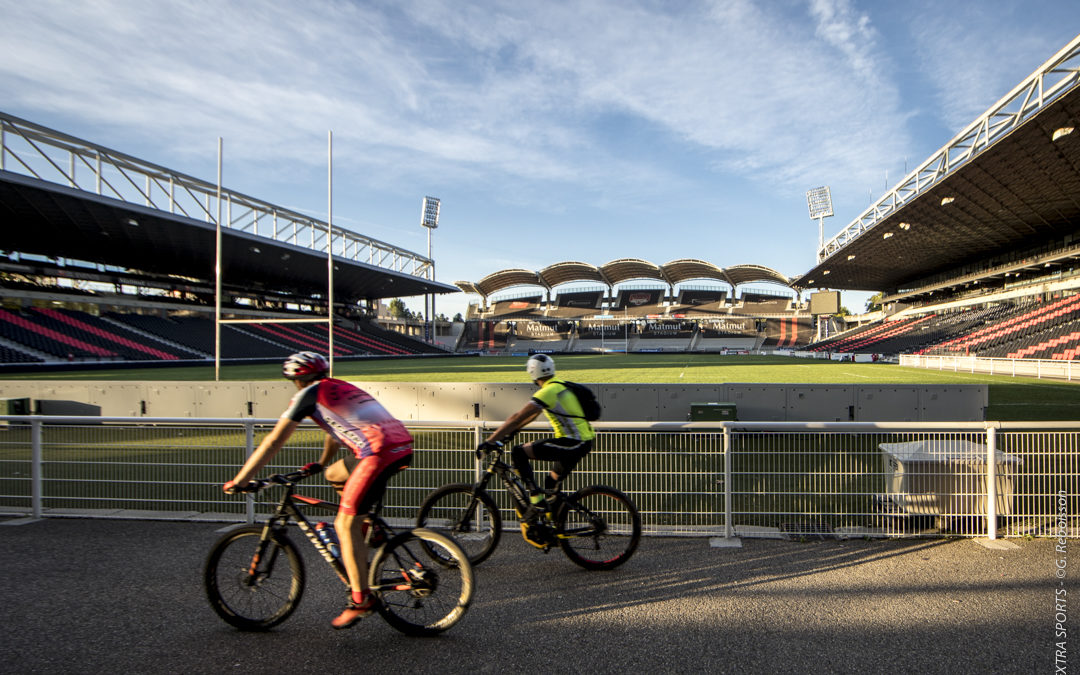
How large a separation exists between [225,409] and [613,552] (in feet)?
38.4

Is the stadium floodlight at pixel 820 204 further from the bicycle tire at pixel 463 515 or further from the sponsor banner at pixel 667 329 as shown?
the bicycle tire at pixel 463 515

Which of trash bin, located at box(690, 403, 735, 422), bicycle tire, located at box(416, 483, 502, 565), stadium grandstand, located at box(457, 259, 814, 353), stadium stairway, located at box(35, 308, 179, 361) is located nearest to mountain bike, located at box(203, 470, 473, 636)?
bicycle tire, located at box(416, 483, 502, 565)

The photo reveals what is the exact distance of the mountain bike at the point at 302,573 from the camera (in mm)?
3072

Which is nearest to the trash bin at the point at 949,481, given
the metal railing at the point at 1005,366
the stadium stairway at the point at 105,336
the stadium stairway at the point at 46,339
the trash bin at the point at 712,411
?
the trash bin at the point at 712,411

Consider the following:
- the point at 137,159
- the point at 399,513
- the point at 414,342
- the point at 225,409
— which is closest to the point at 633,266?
the point at 414,342

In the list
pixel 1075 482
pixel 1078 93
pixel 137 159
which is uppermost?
pixel 137 159

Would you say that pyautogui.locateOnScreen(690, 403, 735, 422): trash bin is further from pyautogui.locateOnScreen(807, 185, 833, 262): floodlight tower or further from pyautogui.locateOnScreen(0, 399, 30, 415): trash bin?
pyautogui.locateOnScreen(807, 185, 833, 262): floodlight tower

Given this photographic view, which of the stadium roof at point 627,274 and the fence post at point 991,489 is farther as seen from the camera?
the stadium roof at point 627,274

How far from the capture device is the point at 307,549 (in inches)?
179

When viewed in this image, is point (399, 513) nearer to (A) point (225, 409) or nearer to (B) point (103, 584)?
(B) point (103, 584)

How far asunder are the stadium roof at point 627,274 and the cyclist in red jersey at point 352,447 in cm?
6772

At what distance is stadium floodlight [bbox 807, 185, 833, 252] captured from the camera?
213ft

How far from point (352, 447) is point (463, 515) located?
1.48 metres

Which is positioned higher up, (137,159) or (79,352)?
(137,159)
